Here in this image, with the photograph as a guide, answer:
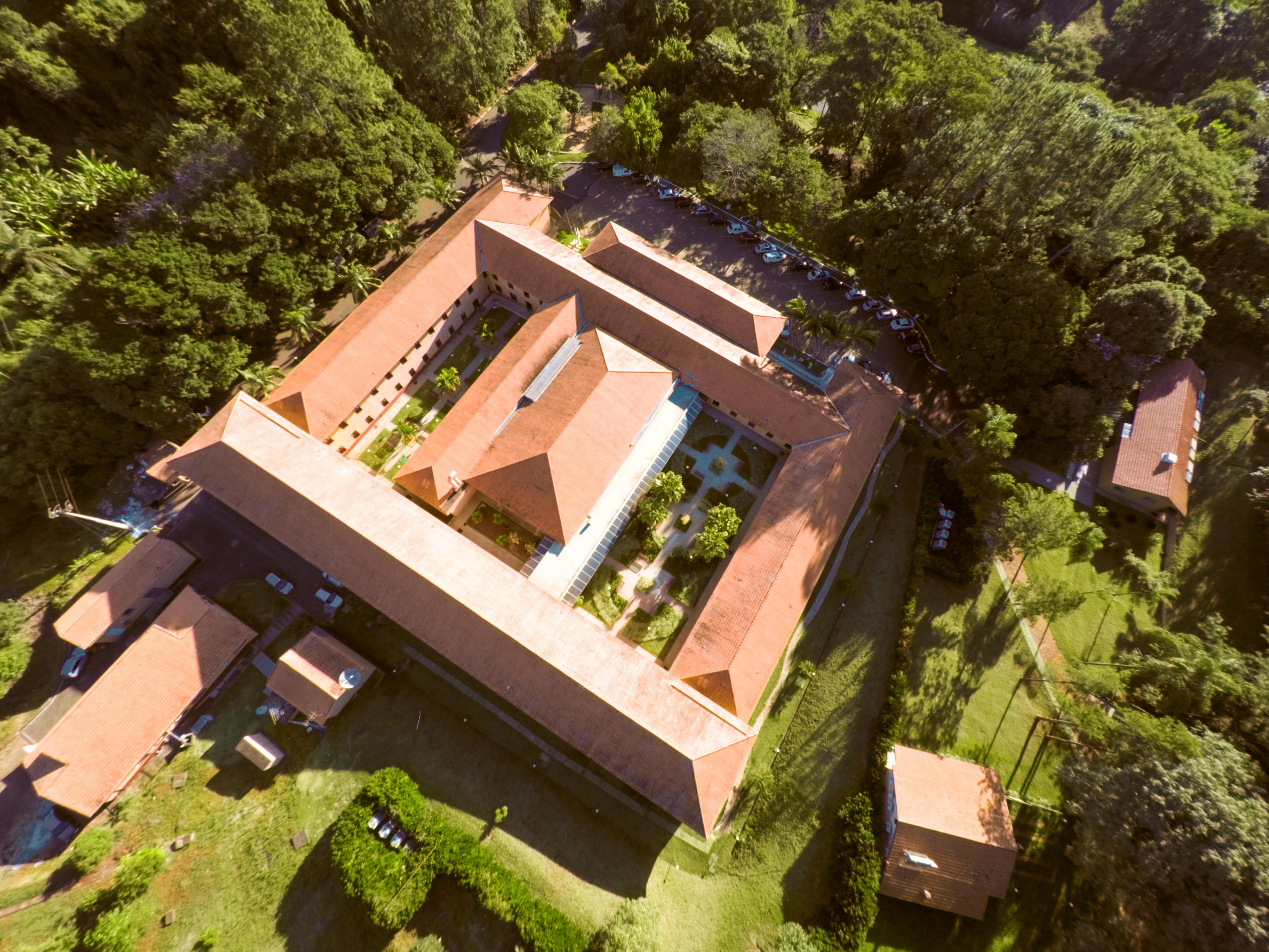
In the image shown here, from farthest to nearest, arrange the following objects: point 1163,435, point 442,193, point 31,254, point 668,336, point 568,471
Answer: point 442,193 → point 668,336 → point 1163,435 → point 568,471 → point 31,254

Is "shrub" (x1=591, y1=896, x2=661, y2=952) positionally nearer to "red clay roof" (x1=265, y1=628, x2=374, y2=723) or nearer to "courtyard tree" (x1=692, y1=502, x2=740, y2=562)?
"courtyard tree" (x1=692, y1=502, x2=740, y2=562)

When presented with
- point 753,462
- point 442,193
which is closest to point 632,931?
point 753,462

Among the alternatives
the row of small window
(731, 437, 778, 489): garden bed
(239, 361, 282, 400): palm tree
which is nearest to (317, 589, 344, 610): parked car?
(239, 361, 282, 400): palm tree

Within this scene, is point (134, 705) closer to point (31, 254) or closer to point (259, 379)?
point (259, 379)

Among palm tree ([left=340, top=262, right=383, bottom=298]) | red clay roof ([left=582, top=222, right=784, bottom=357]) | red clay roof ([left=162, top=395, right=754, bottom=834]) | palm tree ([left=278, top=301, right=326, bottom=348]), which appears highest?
red clay roof ([left=582, top=222, right=784, bottom=357])

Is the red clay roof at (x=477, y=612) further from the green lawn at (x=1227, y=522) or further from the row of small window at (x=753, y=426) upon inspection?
the green lawn at (x=1227, y=522)
